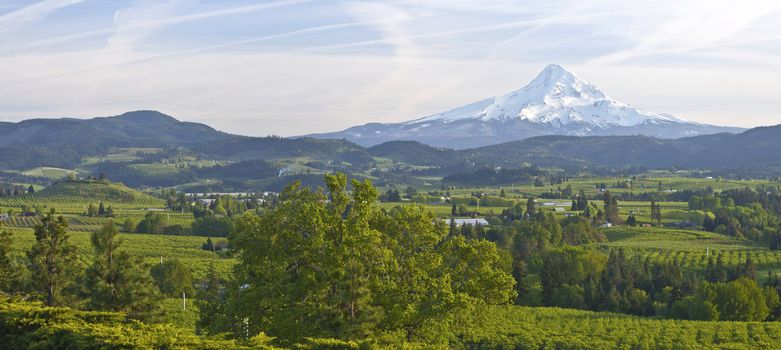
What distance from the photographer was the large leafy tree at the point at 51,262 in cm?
5512

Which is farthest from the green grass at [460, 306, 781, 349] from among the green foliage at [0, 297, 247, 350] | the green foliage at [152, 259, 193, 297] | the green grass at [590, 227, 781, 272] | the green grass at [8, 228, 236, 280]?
the green grass at [8, 228, 236, 280]

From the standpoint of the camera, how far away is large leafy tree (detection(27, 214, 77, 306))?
5512 centimetres

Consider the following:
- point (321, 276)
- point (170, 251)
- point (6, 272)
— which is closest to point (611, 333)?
point (321, 276)

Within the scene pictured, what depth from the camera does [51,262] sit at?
55.5 metres

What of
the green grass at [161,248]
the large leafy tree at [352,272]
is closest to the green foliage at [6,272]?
the large leafy tree at [352,272]

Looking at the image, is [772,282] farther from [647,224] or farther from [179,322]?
[647,224]

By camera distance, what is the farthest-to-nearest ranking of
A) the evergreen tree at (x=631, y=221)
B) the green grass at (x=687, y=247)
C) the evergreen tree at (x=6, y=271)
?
the evergreen tree at (x=631, y=221), the green grass at (x=687, y=247), the evergreen tree at (x=6, y=271)

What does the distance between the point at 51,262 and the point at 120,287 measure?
7379mm

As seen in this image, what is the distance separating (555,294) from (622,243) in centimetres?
5571

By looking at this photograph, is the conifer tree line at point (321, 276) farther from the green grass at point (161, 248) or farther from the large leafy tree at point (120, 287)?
the green grass at point (161, 248)

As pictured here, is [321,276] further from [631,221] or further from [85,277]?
[631,221]

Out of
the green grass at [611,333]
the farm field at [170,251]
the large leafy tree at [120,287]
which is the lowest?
the green grass at [611,333]

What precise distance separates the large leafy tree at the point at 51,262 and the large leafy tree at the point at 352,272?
19833mm

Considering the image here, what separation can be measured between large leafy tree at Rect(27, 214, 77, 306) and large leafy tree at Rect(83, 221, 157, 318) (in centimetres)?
328
